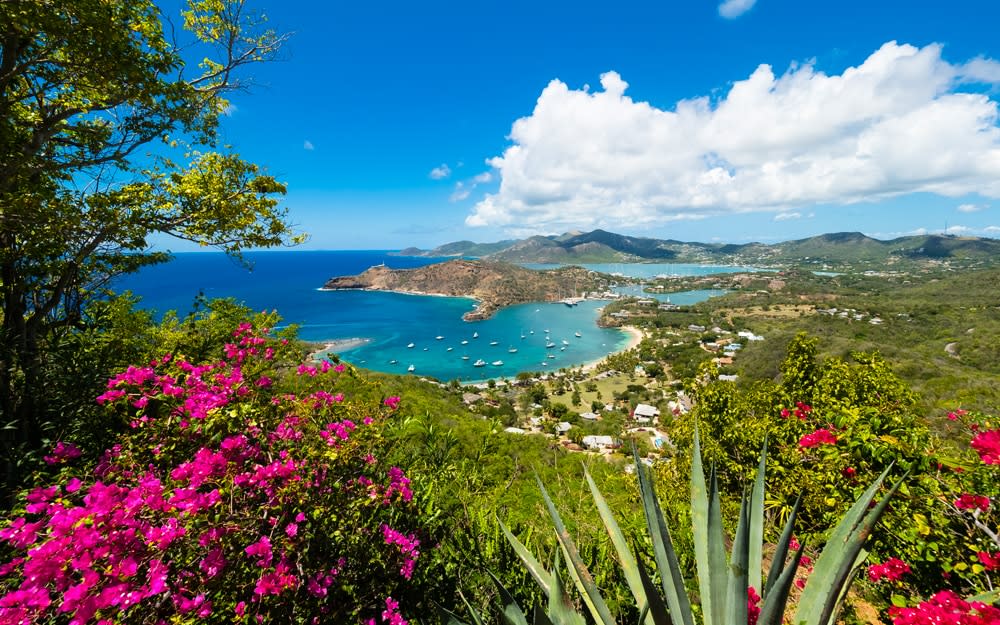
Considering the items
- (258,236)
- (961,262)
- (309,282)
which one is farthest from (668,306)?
(961,262)

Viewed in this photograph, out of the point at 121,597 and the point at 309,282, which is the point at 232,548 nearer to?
the point at 121,597

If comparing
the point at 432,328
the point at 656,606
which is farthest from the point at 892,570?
the point at 432,328

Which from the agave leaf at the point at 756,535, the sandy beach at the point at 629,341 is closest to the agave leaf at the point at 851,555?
the agave leaf at the point at 756,535

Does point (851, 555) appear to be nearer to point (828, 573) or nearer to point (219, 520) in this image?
point (828, 573)

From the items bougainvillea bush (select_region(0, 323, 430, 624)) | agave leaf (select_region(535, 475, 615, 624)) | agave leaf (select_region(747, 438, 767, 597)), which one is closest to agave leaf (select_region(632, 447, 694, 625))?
agave leaf (select_region(535, 475, 615, 624))

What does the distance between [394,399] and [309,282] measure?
451 feet

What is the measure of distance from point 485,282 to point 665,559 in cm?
10401

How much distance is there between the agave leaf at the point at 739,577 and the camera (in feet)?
4.40

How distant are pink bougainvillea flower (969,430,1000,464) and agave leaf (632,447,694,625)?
93.1 inches

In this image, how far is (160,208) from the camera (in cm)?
396

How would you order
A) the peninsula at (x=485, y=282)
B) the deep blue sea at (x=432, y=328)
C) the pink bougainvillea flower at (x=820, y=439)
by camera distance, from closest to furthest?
the pink bougainvillea flower at (x=820, y=439) → the deep blue sea at (x=432, y=328) → the peninsula at (x=485, y=282)

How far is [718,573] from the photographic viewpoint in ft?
5.06

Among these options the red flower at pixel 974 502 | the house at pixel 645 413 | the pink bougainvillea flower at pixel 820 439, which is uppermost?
the red flower at pixel 974 502

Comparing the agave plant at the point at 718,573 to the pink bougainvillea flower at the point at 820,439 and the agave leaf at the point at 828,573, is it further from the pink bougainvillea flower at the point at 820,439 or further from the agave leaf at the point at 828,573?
the pink bougainvillea flower at the point at 820,439
